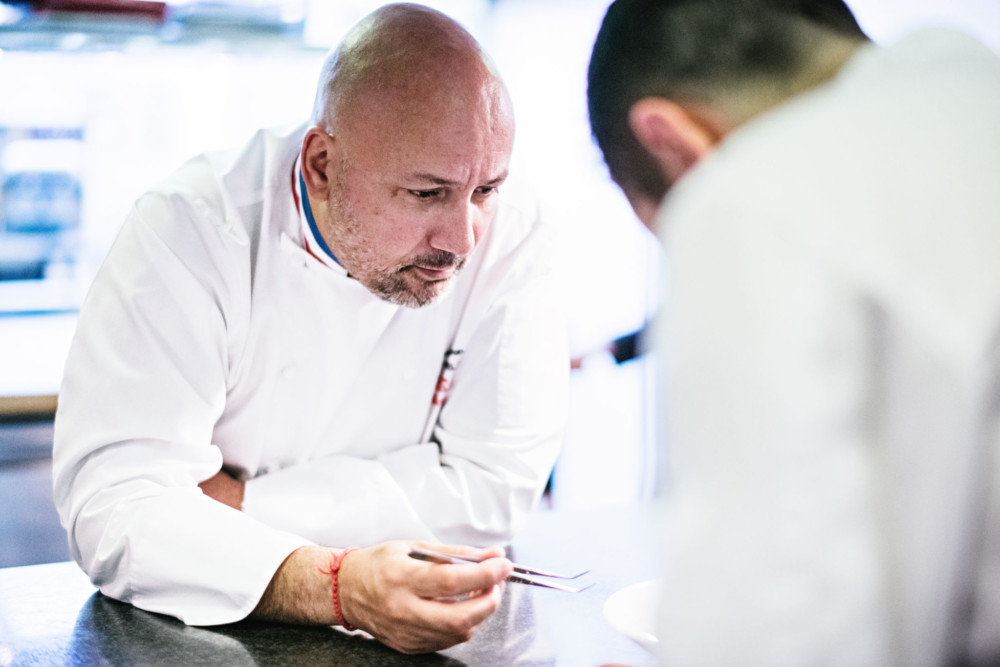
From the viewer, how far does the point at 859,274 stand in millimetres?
537

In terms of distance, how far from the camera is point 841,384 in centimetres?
55

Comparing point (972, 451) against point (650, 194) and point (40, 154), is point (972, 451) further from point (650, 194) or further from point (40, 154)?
point (40, 154)

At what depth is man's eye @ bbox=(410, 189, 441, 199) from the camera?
4.76 ft

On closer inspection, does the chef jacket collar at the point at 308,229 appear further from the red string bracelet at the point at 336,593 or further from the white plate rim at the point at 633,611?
the white plate rim at the point at 633,611

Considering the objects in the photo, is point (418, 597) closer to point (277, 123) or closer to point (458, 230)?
point (458, 230)

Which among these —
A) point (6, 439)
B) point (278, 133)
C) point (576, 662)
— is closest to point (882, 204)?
point (576, 662)

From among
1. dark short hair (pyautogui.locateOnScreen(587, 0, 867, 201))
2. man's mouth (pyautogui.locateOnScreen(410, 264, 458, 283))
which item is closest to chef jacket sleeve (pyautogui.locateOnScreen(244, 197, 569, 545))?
man's mouth (pyautogui.locateOnScreen(410, 264, 458, 283))

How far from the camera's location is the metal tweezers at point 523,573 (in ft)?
3.71

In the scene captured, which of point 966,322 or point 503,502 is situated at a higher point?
point 966,322

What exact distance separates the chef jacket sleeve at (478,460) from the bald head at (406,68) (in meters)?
0.33

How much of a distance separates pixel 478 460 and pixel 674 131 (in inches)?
34.8

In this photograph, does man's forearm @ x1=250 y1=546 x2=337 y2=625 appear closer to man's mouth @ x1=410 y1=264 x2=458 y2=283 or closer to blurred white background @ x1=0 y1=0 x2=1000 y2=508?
man's mouth @ x1=410 y1=264 x2=458 y2=283

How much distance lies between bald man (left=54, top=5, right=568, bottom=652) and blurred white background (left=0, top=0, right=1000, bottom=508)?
2.79 meters

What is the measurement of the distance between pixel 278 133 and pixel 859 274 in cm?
122
